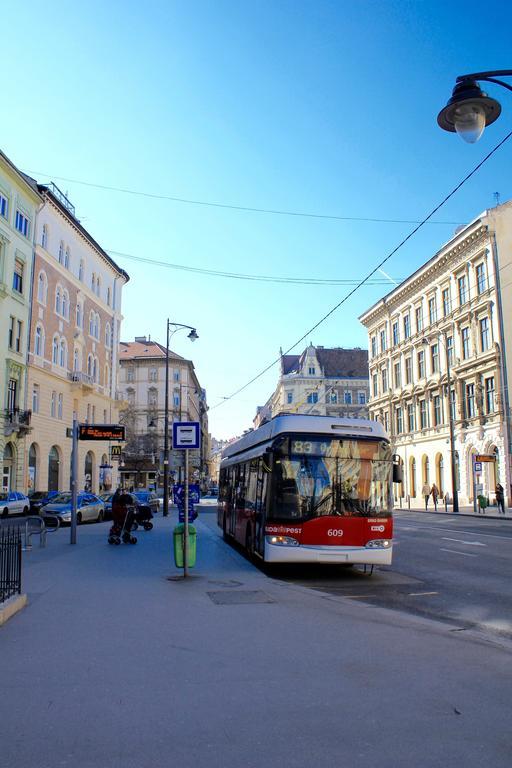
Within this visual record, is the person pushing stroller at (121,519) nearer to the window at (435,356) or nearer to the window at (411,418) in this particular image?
the window at (435,356)

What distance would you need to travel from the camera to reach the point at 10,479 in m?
43.2

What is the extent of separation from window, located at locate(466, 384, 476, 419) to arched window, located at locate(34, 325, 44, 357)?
31115 millimetres

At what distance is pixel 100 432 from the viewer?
21.0 m

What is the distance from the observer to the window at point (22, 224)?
44406 millimetres

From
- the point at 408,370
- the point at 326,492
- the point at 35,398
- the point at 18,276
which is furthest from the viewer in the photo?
the point at 408,370

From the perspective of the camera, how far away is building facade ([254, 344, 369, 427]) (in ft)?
322

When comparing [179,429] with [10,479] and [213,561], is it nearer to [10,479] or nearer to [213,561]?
[213,561]

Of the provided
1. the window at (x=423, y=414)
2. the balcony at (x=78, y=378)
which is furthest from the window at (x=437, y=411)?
the balcony at (x=78, y=378)

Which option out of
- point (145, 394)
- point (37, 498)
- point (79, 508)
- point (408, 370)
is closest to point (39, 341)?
point (37, 498)

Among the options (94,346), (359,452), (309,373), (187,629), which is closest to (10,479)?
(94,346)

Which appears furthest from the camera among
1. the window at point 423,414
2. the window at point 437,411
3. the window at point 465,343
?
the window at point 423,414

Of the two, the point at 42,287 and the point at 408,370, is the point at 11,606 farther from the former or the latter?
the point at 408,370

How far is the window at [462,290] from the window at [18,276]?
3179cm

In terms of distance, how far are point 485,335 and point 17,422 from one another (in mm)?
32157
